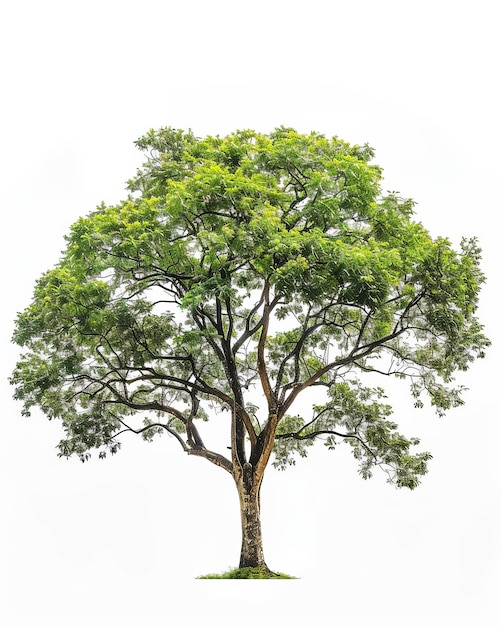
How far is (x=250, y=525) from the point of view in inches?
555

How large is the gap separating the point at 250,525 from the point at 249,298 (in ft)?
13.4

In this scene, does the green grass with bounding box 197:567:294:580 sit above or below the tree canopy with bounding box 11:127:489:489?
below

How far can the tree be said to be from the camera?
11727 millimetres

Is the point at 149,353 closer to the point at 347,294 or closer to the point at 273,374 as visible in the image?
the point at 273,374

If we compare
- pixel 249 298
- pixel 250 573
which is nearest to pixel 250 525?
pixel 250 573

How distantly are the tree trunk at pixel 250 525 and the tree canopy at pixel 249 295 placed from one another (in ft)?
1.37

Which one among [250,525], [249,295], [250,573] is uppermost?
[249,295]

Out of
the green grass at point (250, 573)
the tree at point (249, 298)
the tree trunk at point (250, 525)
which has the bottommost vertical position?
the green grass at point (250, 573)

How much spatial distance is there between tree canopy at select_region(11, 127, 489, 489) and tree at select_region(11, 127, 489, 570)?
0.10 feet

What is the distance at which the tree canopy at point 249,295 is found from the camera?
11.7 meters

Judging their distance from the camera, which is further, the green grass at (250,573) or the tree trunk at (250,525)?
the tree trunk at (250,525)

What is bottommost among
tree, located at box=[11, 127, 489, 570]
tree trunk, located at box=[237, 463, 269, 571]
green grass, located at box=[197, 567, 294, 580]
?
green grass, located at box=[197, 567, 294, 580]

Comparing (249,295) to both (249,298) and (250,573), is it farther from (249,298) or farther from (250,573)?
(250,573)

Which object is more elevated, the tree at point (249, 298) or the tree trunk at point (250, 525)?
the tree at point (249, 298)
